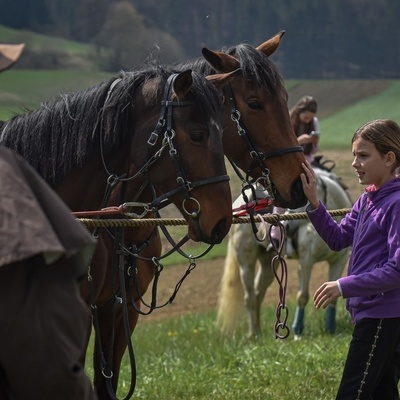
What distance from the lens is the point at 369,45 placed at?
42688 mm

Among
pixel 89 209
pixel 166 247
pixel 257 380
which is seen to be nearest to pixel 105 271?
pixel 89 209

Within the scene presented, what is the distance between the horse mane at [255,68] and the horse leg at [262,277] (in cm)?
462

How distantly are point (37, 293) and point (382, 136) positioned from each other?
2.21 meters

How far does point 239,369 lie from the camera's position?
6.60 m

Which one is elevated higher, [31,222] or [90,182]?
[31,222]

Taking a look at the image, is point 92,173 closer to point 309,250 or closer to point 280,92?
point 280,92

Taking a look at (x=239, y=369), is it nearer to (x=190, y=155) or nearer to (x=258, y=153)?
(x=258, y=153)

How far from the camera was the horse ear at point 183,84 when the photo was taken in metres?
4.12

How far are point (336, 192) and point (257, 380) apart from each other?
3.81m

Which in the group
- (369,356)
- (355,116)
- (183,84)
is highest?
(183,84)

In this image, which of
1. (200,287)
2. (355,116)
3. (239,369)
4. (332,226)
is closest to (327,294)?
(332,226)

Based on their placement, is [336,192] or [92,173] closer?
[92,173]

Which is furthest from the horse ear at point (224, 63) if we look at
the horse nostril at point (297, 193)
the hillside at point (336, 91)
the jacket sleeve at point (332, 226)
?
the hillside at point (336, 91)

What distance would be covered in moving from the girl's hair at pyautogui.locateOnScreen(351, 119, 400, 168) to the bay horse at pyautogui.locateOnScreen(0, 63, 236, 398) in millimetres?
614
